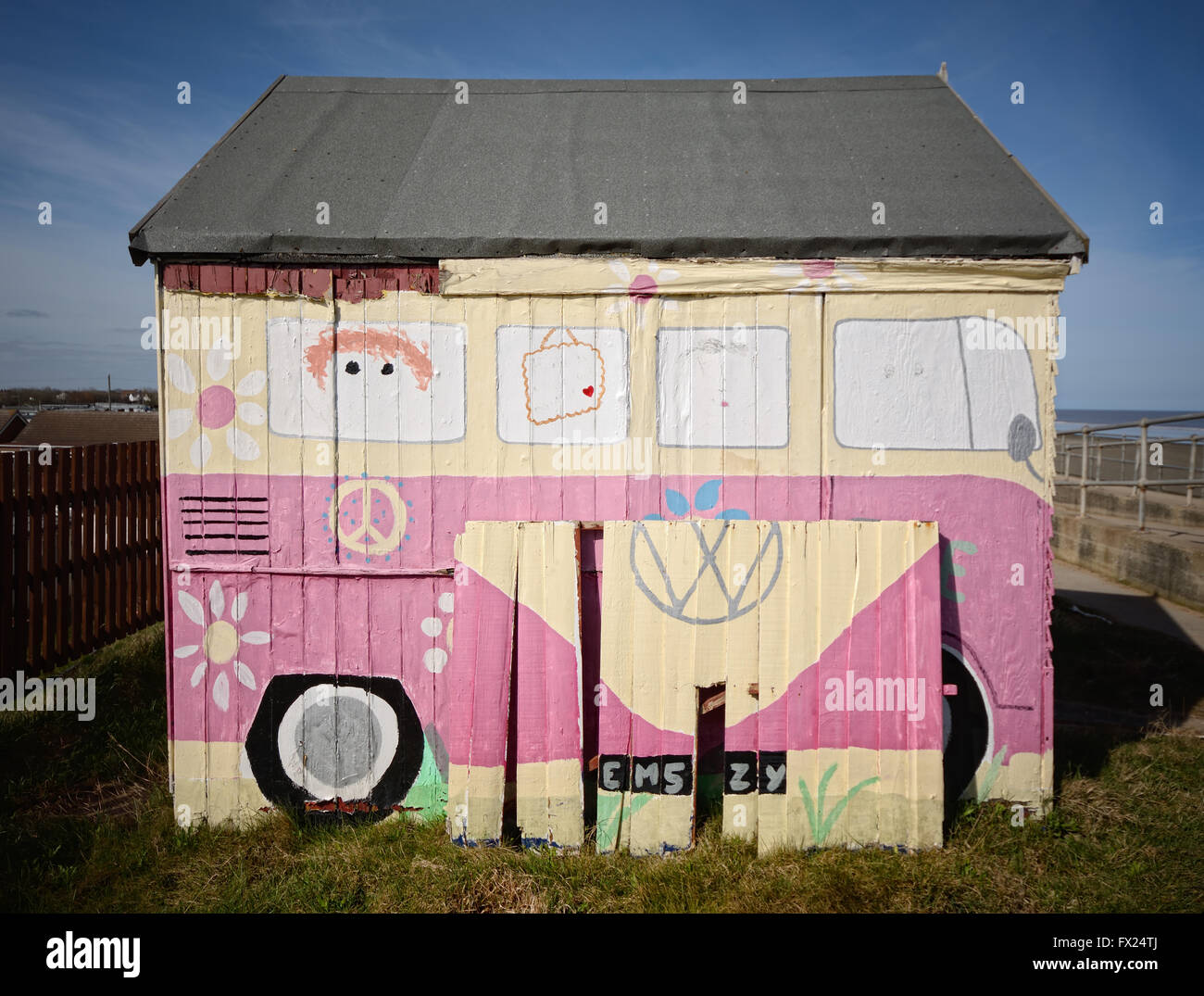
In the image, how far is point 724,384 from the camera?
11.9 ft

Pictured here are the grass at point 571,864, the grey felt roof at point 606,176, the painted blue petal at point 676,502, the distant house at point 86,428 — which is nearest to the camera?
the grass at point 571,864

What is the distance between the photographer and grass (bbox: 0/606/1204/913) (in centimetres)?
307

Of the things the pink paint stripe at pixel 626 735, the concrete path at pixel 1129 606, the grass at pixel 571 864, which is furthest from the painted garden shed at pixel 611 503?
the concrete path at pixel 1129 606

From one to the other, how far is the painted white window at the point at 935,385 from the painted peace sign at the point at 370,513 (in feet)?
8.00

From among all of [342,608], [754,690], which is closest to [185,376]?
[342,608]

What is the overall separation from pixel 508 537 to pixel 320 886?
6.07 feet

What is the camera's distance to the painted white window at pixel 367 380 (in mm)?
3646

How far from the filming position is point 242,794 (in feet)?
12.3

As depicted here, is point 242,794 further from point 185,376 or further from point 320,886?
point 185,376

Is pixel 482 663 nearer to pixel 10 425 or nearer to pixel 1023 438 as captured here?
pixel 1023 438

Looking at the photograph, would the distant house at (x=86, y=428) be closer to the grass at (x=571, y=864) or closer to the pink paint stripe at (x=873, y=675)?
the grass at (x=571, y=864)

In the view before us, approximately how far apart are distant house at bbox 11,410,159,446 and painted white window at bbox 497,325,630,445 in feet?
53.9

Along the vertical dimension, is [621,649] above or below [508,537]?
below

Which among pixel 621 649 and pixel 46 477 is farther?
pixel 46 477
